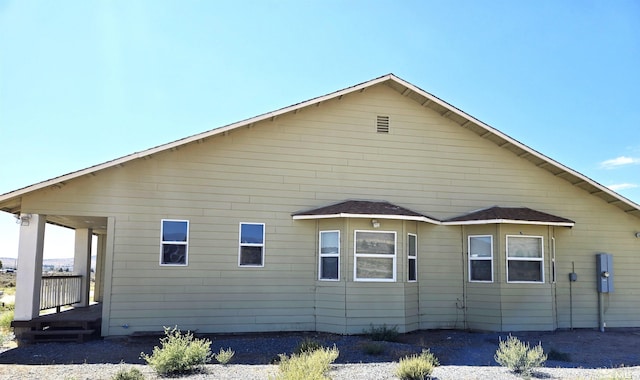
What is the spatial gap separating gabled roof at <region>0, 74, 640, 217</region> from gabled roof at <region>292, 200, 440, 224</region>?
8.54 ft

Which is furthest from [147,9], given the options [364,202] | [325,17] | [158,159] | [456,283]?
[456,283]

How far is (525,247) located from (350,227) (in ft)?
15.8

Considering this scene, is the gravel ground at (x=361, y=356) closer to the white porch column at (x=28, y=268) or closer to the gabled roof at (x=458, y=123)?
the white porch column at (x=28, y=268)

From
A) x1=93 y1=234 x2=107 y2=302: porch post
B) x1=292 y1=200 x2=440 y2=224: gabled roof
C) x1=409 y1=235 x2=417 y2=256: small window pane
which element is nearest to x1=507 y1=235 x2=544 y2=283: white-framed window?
x1=292 y1=200 x2=440 y2=224: gabled roof

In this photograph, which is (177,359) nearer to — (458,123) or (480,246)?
(480,246)

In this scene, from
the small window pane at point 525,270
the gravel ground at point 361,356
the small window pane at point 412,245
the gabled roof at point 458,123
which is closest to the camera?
the gravel ground at point 361,356

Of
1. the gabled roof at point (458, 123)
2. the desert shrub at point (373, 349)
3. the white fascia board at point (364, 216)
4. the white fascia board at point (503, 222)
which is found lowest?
the desert shrub at point (373, 349)

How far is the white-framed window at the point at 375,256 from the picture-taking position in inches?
506

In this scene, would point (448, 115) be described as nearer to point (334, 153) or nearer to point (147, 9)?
point (334, 153)

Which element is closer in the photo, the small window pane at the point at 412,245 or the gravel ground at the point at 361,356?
the gravel ground at the point at 361,356

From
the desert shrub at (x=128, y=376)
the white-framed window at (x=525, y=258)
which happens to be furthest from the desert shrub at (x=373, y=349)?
the white-framed window at (x=525, y=258)

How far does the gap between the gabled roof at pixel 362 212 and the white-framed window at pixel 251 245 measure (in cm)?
98

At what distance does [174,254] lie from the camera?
1251 centimetres

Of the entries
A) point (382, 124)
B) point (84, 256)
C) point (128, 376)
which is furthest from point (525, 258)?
point (84, 256)
